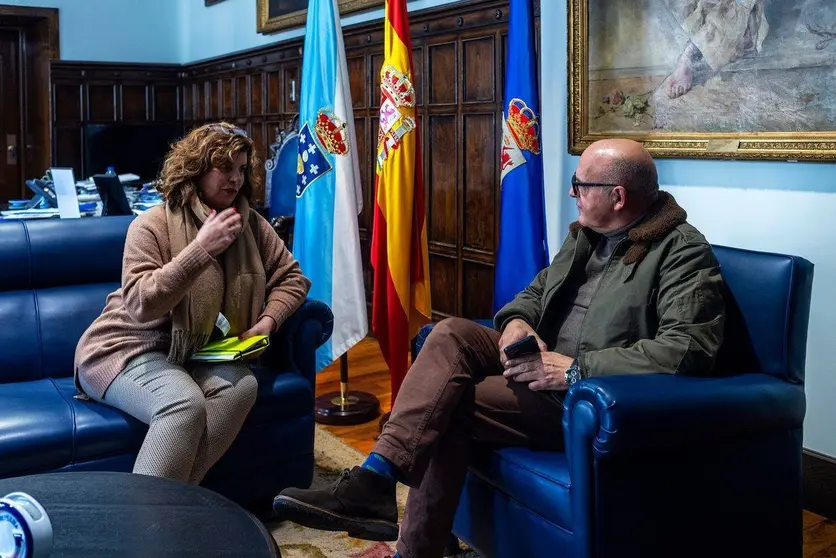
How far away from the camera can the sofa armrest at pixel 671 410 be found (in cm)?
190

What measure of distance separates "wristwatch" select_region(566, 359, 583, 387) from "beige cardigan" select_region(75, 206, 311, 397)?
38.4 inches

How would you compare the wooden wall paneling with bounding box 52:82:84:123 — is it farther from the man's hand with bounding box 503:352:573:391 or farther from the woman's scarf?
the man's hand with bounding box 503:352:573:391

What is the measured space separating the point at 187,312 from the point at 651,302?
127cm

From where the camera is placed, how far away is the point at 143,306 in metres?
2.50

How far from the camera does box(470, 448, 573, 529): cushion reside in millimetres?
2027

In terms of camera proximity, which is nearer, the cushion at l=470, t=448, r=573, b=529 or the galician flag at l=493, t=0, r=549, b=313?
the cushion at l=470, t=448, r=573, b=529

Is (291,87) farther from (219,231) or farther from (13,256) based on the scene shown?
(219,231)

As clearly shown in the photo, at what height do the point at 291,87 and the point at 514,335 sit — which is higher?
the point at 291,87

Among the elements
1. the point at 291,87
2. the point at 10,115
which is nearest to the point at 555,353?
the point at 291,87

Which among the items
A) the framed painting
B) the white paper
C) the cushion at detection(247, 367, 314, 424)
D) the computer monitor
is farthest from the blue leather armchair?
the white paper

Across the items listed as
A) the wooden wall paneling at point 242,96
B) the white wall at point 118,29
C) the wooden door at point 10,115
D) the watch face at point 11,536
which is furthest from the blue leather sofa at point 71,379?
the wooden door at point 10,115

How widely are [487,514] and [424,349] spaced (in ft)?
1.46

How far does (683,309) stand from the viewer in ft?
7.04

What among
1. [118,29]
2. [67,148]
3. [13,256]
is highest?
[118,29]
